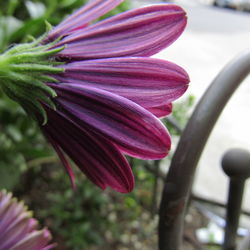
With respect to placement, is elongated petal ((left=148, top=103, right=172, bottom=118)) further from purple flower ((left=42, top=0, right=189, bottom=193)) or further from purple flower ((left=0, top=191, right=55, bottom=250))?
purple flower ((left=0, top=191, right=55, bottom=250))

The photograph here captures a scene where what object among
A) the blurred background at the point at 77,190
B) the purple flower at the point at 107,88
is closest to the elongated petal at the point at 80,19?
the purple flower at the point at 107,88

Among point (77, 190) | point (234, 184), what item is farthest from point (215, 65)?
point (234, 184)

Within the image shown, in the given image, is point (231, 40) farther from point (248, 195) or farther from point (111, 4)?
point (111, 4)

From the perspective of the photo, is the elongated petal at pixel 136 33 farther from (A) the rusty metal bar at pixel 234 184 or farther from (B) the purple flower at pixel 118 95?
(A) the rusty metal bar at pixel 234 184

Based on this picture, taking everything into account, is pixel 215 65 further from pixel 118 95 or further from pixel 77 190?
pixel 118 95

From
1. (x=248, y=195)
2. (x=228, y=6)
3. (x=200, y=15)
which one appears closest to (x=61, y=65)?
(x=248, y=195)

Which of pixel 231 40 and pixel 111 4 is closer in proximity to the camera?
pixel 111 4
